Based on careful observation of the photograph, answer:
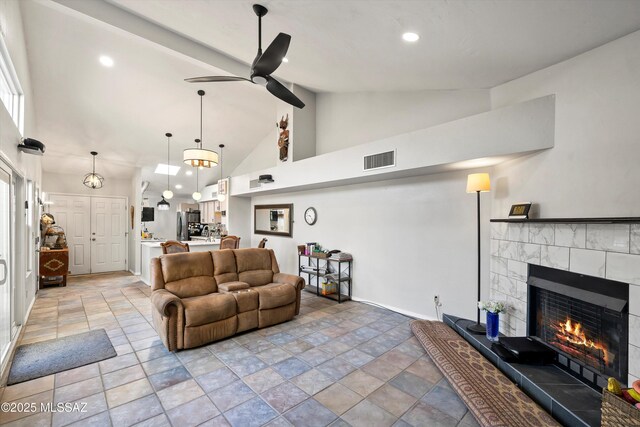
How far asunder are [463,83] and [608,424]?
342 centimetres

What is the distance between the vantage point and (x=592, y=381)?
7.05ft

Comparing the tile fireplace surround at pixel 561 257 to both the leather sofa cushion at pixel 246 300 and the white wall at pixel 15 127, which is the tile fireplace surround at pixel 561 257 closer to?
the leather sofa cushion at pixel 246 300

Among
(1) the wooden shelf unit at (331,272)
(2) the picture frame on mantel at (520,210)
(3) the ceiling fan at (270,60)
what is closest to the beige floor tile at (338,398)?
(2) the picture frame on mantel at (520,210)

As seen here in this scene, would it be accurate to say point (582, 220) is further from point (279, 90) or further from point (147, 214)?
point (147, 214)

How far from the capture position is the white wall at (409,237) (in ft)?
12.1

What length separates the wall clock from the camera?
5768mm

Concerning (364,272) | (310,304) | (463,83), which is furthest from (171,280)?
(463,83)

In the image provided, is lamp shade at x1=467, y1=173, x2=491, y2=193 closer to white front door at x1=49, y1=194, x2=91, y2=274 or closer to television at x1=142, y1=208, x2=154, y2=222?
white front door at x1=49, y1=194, x2=91, y2=274

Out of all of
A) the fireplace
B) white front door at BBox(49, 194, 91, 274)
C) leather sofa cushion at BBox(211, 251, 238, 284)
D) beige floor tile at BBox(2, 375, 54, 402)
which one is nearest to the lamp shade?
the fireplace

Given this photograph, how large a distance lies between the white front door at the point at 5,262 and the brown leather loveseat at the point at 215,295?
4.22ft

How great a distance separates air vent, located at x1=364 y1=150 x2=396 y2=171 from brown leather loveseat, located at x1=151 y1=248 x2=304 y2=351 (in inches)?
78.9

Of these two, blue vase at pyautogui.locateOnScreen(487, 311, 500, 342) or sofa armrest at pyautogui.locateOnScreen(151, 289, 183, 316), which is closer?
blue vase at pyautogui.locateOnScreen(487, 311, 500, 342)

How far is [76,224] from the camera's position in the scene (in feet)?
23.7

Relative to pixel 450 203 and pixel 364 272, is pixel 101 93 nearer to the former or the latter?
pixel 364 272
